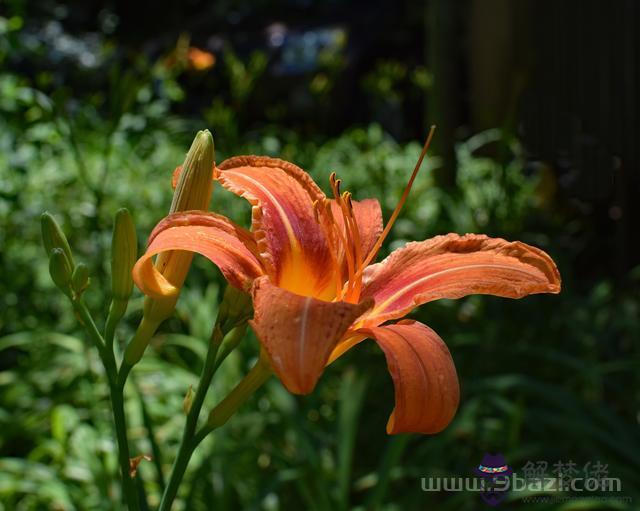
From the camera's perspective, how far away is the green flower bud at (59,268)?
0.72 m

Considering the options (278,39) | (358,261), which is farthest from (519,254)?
(278,39)

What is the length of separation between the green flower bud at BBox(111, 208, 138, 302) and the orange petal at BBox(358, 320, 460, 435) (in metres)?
0.25

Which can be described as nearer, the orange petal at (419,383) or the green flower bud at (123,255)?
the orange petal at (419,383)

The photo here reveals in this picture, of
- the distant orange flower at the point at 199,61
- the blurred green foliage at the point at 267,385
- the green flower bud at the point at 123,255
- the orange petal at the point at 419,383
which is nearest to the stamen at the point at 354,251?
the orange petal at the point at 419,383

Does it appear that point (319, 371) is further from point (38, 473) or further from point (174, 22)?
point (174, 22)

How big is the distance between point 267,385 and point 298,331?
5.26ft

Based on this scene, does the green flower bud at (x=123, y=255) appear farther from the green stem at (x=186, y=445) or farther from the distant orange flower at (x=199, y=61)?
the distant orange flower at (x=199, y=61)

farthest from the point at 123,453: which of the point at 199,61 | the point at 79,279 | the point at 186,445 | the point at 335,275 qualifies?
the point at 199,61

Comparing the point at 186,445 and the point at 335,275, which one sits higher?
the point at 335,275

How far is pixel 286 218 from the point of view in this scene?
0.81 meters

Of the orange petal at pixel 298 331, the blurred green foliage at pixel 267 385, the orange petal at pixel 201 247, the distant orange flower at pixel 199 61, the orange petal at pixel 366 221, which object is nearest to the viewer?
the orange petal at pixel 298 331

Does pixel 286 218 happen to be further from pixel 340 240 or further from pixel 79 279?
pixel 79 279

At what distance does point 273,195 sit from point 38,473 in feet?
4.49

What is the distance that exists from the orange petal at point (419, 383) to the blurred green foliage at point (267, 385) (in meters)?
0.74
